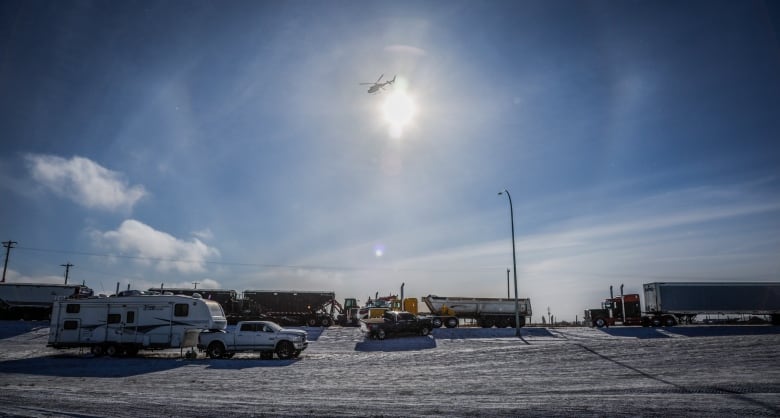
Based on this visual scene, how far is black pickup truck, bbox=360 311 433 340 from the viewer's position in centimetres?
2738

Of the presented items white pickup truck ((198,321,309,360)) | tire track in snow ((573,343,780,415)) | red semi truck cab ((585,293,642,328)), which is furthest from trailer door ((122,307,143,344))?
red semi truck cab ((585,293,642,328))

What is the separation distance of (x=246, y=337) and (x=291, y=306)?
57.2ft

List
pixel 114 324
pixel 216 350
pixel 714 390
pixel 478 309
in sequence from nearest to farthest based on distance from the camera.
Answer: pixel 714 390 → pixel 216 350 → pixel 114 324 → pixel 478 309

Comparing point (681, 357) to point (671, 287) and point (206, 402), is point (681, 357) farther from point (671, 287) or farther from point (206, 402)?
point (671, 287)

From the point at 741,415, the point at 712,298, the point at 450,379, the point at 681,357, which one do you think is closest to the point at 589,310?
the point at 712,298

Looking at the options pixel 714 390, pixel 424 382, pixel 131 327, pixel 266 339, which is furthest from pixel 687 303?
pixel 131 327

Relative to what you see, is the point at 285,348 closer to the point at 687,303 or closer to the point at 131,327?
the point at 131,327

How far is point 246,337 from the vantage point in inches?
817

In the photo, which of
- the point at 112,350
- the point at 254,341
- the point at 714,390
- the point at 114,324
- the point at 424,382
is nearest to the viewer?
the point at 714,390

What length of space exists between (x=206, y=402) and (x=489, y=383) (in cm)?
774

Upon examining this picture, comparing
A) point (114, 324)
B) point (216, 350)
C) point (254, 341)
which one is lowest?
point (216, 350)

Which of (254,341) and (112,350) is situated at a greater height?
(254,341)

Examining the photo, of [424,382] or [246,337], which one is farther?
[246,337]

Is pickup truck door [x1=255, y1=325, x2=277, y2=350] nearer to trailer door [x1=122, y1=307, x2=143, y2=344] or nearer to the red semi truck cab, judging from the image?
trailer door [x1=122, y1=307, x2=143, y2=344]
